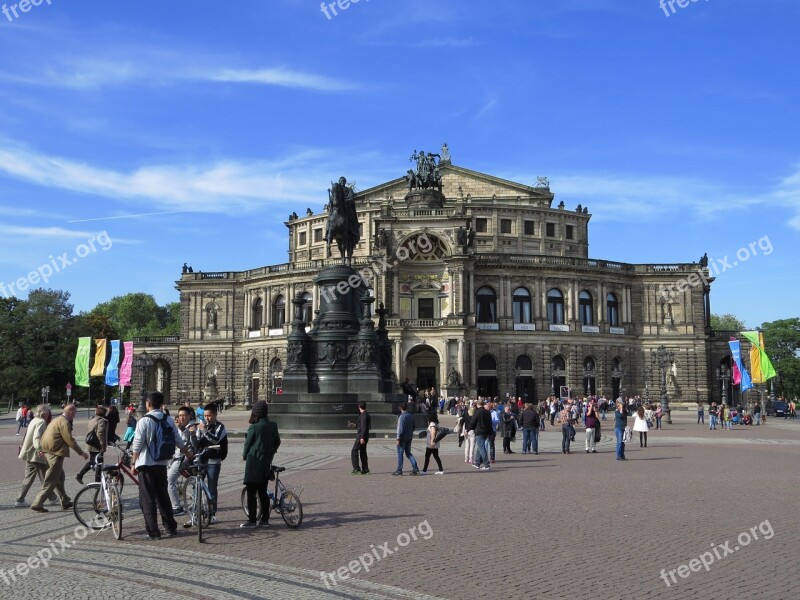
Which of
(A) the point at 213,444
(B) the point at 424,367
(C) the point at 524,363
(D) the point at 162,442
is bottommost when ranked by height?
(A) the point at 213,444

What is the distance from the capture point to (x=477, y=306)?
7738 cm

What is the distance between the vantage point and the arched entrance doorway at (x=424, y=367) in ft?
247

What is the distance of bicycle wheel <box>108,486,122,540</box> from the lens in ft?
37.8

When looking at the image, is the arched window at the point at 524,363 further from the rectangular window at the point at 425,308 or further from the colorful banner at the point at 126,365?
the colorful banner at the point at 126,365

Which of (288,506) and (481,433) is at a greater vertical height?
(481,433)

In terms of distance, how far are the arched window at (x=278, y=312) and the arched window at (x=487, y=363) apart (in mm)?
21075

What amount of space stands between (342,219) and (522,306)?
4615 cm

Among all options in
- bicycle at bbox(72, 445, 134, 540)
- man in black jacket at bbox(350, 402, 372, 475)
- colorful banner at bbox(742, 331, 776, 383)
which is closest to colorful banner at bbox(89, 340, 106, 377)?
colorful banner at bbox(742, 331, 776, 383)

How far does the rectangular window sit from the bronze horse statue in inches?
1575

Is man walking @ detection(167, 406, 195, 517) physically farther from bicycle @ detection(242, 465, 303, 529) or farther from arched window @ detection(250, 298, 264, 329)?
arched window @ detection(250, 298, 264, 329)

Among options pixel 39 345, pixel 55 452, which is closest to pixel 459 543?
pixel 55 452

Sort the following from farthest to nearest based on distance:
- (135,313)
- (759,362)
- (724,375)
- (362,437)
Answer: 1. (135,313)
2. (724,375)
3. (759,362)
4. (362,437)

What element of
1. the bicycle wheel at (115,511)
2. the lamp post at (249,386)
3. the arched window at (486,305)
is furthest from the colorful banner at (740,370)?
the bicycle wheel at (115,511)

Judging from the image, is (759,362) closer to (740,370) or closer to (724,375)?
(740,370)
